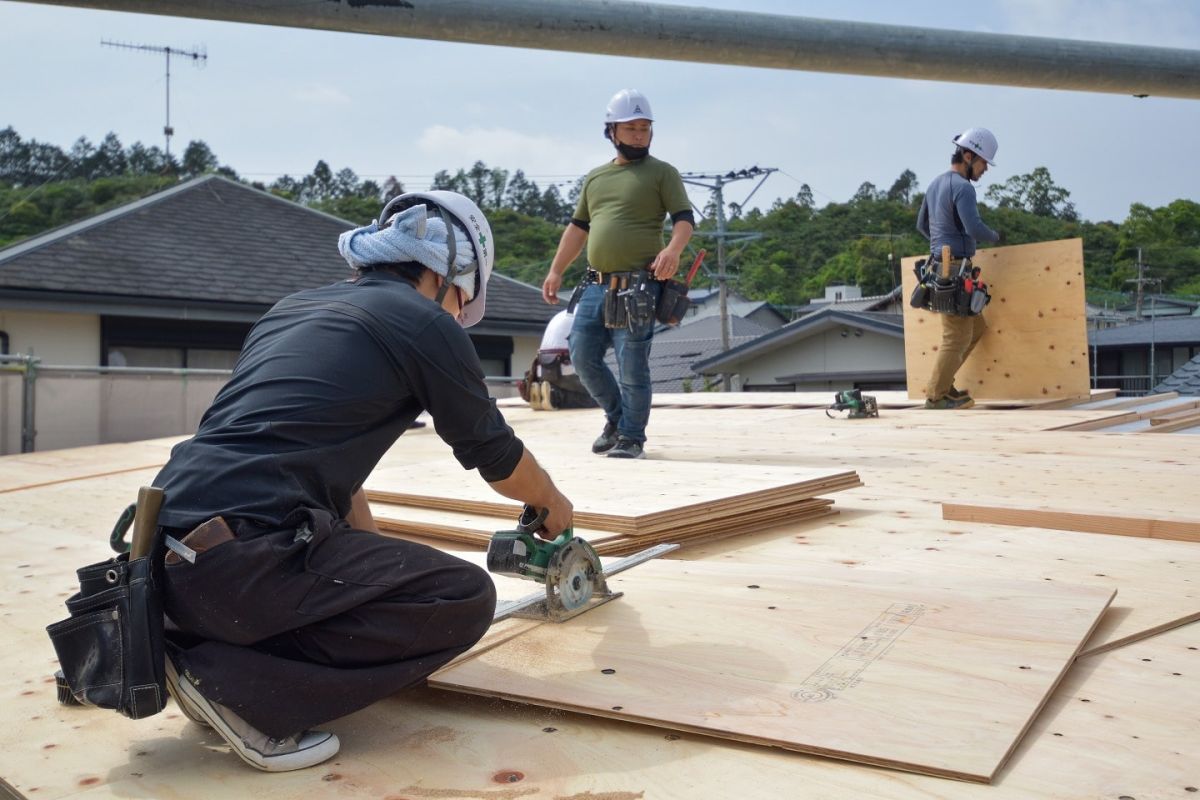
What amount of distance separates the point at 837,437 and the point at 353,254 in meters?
4.81

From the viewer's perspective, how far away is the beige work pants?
7863 mm

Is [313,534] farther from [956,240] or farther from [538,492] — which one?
[956,240]

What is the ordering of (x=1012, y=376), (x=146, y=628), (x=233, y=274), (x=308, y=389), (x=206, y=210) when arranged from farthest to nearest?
(x=206, y=210) < (x=233, y=274) < (x=1012, y=376) < (x=308, y=389) < (x=146, y=628)

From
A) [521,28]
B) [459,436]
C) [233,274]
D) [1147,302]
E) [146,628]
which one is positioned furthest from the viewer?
[1147,302]

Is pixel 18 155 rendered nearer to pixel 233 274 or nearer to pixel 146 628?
pixel 233 274

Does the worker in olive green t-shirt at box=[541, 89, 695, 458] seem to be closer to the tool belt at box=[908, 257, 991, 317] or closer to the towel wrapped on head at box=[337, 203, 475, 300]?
the tool belt at box=[908, 257, 991, 317]

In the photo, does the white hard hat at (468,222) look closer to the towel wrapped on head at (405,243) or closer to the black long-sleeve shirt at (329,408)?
the towel wrapped on head at (405,243)

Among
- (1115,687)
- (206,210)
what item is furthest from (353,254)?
(206,210)

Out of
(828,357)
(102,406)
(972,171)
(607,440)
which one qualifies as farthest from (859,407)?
(828,357)

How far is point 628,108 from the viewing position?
5.58 m

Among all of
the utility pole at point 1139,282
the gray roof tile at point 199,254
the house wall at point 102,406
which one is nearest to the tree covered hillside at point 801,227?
the utility pole at point 1139,282

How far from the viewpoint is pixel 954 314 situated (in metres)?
7.77

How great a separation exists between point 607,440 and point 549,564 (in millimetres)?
3427

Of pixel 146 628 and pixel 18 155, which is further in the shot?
pixel 18 155
